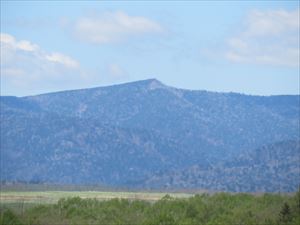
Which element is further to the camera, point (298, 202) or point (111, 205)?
point (111, 205)

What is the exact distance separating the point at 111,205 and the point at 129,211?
11.5 feet

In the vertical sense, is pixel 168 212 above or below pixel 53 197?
below

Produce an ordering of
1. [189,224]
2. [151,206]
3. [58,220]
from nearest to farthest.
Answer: [189,224] → [58,220] → [151,206]

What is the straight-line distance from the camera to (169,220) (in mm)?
95188

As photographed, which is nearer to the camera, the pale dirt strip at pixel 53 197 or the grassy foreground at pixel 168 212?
the grassy foreground at pixel 168 212

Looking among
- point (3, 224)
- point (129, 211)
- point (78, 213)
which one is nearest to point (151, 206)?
point (129, 211)

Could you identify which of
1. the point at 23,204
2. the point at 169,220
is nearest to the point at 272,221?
the point at 169,220

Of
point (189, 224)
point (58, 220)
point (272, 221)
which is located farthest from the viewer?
point (58, 220)

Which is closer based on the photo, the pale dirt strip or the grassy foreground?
the grassy foreground

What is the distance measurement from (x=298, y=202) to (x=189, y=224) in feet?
40.3

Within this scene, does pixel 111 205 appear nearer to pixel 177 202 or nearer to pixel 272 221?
pixel 177 202

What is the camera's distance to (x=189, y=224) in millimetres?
89812

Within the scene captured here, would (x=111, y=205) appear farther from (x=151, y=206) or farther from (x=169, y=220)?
(x=169, y=220)

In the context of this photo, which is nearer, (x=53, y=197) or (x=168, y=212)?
(x=168, y=212)
